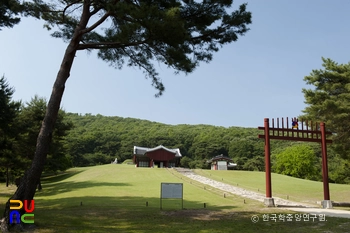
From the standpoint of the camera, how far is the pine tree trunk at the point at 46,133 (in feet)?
25.1

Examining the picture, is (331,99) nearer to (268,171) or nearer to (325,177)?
(325,177)

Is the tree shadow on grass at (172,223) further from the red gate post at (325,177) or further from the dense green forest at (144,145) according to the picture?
the dense green forest at (144,145)

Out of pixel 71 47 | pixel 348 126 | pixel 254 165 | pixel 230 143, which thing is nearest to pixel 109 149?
pixel 230 143

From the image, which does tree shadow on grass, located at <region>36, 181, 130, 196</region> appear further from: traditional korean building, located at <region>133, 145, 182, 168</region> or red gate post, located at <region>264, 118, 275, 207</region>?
traditional korean building, located at <region>133, 145, 182, 168</region>

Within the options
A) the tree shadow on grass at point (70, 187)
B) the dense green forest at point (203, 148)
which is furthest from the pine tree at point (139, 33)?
the dense green forest at point (203, 148)

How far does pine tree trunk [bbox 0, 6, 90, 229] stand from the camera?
7.64 m

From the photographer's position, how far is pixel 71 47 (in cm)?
888

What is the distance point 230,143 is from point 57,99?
60698mm

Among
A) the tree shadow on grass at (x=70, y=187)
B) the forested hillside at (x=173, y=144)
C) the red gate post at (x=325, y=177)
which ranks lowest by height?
the tree shadow on grass at (x=70, y=187)

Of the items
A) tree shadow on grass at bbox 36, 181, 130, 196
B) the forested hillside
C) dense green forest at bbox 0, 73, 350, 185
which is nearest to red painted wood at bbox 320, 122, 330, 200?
dense green forest at bbox 0, 73, 350, 185

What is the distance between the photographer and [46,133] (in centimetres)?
815

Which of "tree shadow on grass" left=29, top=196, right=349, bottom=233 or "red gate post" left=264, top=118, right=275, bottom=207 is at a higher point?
"red gate post" left=264, top=118, right=275, bottom=207

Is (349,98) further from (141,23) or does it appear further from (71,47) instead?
(71,47)

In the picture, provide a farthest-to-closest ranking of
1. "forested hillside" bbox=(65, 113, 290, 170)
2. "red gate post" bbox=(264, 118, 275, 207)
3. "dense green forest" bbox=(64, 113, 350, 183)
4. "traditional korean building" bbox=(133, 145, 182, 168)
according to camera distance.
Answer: "forested hillside" bbox=(65, 113, 290, 170), "dense green forest" bbox=(64, 113, 350, 183), "traditional korean building" bbox=(133, 145, 182, 168), "red gate post" bbox=(264, 118, 275, 207)
